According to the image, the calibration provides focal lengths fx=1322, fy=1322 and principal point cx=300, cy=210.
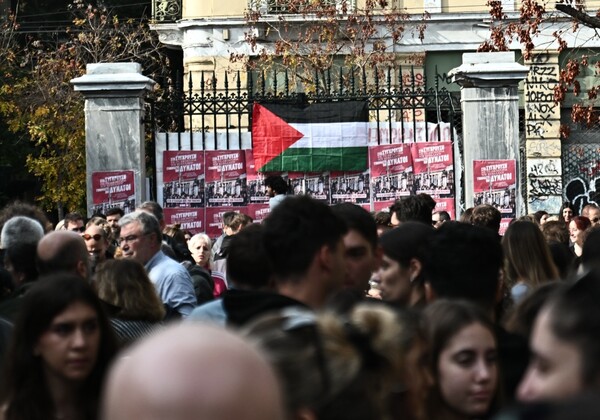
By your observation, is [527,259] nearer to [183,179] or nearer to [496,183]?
[496,183]

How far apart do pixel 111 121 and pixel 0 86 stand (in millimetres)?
15940

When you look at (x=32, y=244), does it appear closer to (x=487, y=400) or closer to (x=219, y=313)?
(x=219, y=313)

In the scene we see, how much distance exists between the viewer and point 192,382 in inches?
69.0

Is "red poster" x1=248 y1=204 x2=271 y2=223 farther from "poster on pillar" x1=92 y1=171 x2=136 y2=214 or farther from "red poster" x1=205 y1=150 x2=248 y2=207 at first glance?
"poster on pillar" x1=92 y1=171 x2=136 y2=214

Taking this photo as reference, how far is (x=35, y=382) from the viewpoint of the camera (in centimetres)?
486

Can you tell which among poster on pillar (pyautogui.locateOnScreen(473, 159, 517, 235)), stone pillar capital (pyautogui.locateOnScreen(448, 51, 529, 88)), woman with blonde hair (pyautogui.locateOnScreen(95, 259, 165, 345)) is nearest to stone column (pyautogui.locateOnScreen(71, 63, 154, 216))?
stone pillar capital (pyautogui.locateOnScreen(448, 51, 529, 88))

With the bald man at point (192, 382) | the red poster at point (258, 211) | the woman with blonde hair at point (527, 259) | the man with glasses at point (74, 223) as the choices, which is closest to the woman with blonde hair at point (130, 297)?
the woman with blonde hair at point (527, 259)

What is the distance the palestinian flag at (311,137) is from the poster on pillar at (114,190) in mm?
1694

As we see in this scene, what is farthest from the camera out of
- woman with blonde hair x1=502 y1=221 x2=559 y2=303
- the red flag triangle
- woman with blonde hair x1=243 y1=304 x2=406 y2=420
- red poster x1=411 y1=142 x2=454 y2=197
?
the red flag triangle

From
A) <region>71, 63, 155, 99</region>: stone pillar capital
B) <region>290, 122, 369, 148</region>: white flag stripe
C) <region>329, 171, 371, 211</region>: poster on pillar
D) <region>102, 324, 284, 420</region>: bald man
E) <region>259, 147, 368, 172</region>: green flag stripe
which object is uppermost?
<region>71, 63, 155, 99</region>: stone pillar capital

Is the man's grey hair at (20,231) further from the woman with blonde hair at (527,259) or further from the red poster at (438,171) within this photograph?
the red poster at (438,171)

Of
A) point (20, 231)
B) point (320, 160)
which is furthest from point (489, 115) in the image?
point (20, 231)

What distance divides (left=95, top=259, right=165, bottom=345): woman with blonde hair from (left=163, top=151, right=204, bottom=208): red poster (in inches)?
382

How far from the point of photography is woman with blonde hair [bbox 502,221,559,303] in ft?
22.7
